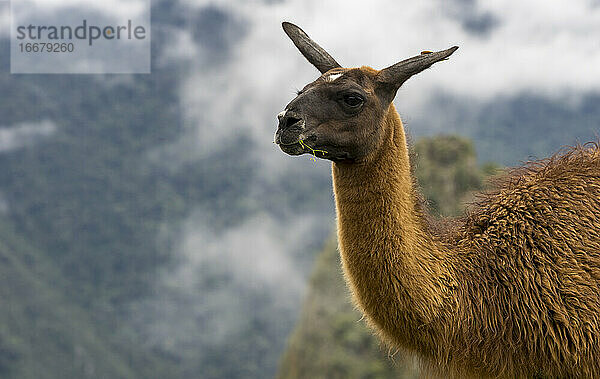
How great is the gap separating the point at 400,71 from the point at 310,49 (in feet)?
3.37

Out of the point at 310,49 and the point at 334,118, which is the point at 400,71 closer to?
the point at 334,118

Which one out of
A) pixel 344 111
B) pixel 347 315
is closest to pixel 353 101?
pixel 344 111

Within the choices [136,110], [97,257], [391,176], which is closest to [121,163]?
[136,110]

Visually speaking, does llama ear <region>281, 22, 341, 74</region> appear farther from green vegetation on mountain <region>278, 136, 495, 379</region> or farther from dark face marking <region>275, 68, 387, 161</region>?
green vegetation on mountain <region>278, 136, 495, 379</region>

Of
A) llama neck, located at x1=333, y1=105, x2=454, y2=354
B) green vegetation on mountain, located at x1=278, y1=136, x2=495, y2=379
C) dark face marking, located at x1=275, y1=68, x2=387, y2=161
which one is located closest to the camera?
dark face marking, located at x1=275, y1=68, x2=387, y2=161

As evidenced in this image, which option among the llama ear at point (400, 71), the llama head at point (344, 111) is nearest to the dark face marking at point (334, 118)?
the llama head at point (344, 111)

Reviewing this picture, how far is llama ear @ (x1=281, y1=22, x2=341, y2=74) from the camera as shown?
540cm

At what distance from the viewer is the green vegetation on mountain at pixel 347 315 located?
21594 millimetres

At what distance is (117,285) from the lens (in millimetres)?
118625

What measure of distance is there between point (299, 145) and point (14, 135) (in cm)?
15903

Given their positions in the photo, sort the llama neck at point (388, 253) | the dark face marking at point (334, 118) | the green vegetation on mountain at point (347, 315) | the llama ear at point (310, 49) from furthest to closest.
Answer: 1. the green vegetation on mountain at point (347, 315)
2. the llama ear at point (310, 49)
3. the llama neck at point (388, 253)
4. the dark face marking at point (334, 118)

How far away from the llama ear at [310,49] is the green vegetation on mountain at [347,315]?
15178 mm

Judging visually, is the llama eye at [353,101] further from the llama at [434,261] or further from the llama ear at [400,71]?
the llama ear at [400,71]

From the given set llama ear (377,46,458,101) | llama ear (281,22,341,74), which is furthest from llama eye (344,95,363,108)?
llama ear (281,22,341,74)
